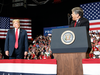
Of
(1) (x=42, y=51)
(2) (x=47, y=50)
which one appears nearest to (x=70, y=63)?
(2) (x=47, y=50)

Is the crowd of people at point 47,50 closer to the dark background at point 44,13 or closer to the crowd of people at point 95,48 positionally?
the crowd of people at point 95,48

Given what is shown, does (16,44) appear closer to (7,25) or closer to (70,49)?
(70,49)

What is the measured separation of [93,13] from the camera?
7.78m

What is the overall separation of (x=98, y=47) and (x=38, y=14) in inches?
206

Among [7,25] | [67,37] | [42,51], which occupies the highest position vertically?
[7,25]

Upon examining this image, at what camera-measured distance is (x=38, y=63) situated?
177cm

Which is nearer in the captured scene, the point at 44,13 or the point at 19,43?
the point at 19,43

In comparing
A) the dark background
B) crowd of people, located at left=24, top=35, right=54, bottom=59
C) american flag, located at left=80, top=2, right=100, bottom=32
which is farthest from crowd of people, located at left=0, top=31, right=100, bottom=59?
the dark background

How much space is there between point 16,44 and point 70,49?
1.24 meters

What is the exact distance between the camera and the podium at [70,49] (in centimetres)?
155

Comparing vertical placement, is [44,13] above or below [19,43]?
above

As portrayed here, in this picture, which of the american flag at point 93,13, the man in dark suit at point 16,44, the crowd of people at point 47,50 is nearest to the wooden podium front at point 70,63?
the man in dark suit at point 16,44

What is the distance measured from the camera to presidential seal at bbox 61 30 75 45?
1.60 metres

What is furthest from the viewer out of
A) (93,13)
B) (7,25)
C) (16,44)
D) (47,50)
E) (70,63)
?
(7,25)
